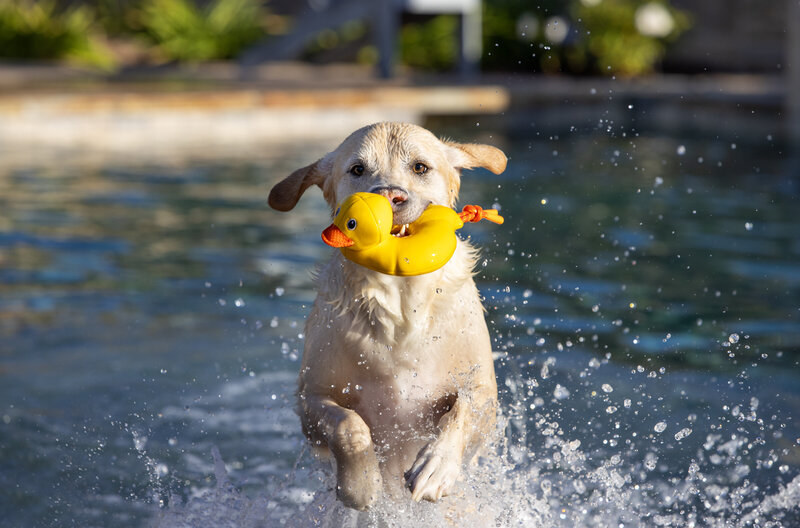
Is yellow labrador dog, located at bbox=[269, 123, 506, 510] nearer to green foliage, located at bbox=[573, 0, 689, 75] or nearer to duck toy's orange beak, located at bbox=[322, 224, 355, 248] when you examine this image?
duck toy's orange beak, located at bbox=[322, 224, 355, 248]

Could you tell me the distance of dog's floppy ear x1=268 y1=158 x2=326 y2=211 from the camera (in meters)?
3.40

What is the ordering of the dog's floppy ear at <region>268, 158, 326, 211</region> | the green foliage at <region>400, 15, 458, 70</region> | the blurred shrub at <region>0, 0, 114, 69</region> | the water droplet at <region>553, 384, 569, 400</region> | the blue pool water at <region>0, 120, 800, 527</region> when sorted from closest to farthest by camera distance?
the dog's floppy ear at <region>268, 158, 326, 211</region>, the blue pool water at <region>0, 120, 800, 527</region>, the water droplet at <region>553, 384, 569, 400</region>, the blurred shrub at <region>0, 0, 114, 69</region>, the green foliage at <region>400, 15, 458, 70</region>

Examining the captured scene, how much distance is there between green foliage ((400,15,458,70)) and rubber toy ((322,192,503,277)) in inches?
763

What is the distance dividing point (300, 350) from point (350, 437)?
2767mm

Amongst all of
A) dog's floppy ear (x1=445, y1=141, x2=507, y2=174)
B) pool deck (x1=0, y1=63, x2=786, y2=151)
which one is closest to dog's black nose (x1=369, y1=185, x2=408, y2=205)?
dog's floppy ear (x1=445, y1=141, x2=507, y2=174)

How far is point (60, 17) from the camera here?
2223cm

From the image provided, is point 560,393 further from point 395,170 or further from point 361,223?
point 361,223

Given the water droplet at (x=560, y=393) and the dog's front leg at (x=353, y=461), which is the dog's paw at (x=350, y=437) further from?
the water droplet at (x=560, y=393)

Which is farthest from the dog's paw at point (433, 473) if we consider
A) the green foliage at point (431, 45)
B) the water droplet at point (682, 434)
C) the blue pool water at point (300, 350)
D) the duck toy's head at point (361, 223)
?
the green foliage at point (431, 45)

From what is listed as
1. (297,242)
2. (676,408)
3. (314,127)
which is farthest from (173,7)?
(676,408)

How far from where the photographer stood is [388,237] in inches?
117

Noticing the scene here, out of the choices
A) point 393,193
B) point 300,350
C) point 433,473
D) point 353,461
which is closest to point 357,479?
point 353,461

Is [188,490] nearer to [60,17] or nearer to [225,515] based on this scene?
[225,515]

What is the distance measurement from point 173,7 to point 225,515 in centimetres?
1994
